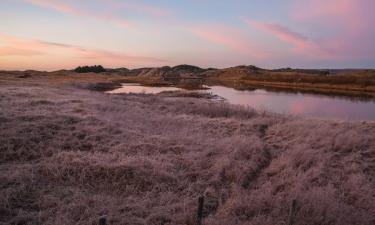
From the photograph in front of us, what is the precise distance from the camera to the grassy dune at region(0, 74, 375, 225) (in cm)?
862

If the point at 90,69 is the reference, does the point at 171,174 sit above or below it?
below

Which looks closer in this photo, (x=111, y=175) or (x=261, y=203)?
(x=261, y=203)

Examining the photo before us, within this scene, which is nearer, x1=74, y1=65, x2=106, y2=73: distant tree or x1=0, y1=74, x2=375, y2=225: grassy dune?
x1=0, y1=74, x2=375, y2=225: grassy dune

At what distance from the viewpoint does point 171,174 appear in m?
11.2

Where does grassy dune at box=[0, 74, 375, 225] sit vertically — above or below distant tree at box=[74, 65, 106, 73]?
below

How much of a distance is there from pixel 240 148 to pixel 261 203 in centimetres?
528

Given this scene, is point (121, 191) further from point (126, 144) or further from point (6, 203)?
point (126, 144)

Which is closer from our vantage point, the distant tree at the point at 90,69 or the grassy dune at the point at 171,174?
the grassy dune at the point at 171,174

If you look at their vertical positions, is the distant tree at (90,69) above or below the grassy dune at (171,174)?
above

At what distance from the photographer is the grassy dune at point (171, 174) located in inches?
340

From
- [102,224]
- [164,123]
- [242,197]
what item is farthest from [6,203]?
[164,123]

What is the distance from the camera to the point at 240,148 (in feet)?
47.2

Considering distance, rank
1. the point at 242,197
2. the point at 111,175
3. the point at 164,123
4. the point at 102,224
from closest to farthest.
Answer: the point at 102,224
the point at 242,197
the point at 111,175
the point at 164,123

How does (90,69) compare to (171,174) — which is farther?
(90,69)
